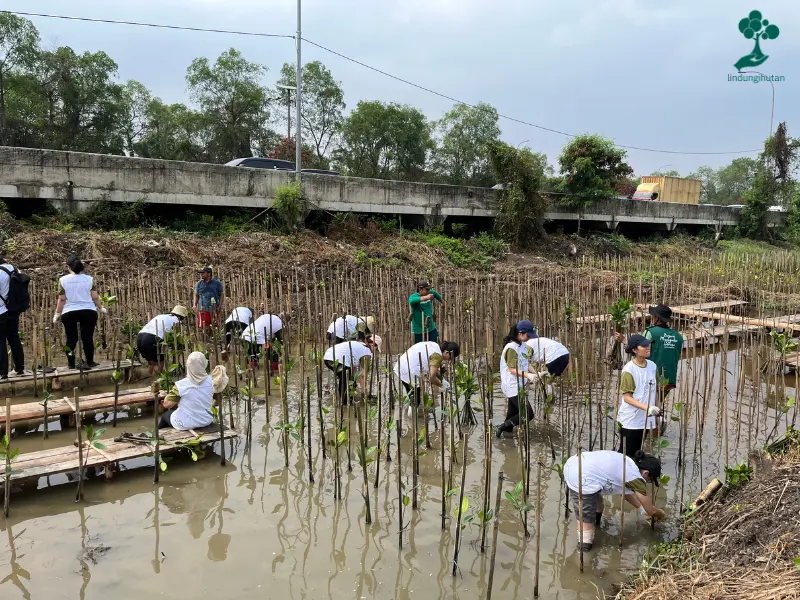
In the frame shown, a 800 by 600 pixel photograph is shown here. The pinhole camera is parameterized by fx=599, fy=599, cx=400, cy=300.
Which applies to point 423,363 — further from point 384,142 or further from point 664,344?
point 384,142

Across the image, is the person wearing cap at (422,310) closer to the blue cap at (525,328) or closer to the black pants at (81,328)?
the blue cap at (525,328)

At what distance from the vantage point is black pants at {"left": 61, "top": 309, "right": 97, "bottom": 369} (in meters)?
6.35

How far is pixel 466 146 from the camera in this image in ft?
82.2

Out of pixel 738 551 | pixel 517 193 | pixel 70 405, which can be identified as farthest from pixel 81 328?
pixel 517 193

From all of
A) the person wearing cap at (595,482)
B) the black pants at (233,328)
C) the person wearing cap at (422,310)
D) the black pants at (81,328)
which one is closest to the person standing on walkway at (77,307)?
the black pants at (81,328)

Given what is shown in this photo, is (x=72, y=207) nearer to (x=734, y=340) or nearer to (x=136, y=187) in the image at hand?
(x=136, y=187)

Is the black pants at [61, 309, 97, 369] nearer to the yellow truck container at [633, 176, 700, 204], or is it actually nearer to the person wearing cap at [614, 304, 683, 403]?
the person wearing cap at [614, 304, 683, 403]

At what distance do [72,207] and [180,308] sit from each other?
21.2ft

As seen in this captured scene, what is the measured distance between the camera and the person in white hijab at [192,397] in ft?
15.8

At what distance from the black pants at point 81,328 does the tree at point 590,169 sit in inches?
593

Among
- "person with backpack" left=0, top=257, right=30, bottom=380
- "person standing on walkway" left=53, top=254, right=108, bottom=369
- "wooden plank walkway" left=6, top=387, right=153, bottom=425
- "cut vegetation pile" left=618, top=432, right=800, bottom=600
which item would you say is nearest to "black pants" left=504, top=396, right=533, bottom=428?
"cut vegetation pile" left=618, top=432, right=800, bottom=600

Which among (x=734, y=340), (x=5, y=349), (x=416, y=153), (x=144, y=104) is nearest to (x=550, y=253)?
(x=734, y=340)

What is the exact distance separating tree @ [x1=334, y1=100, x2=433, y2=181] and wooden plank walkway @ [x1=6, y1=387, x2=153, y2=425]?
19.3 m

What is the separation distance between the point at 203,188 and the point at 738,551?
11.8 meters
